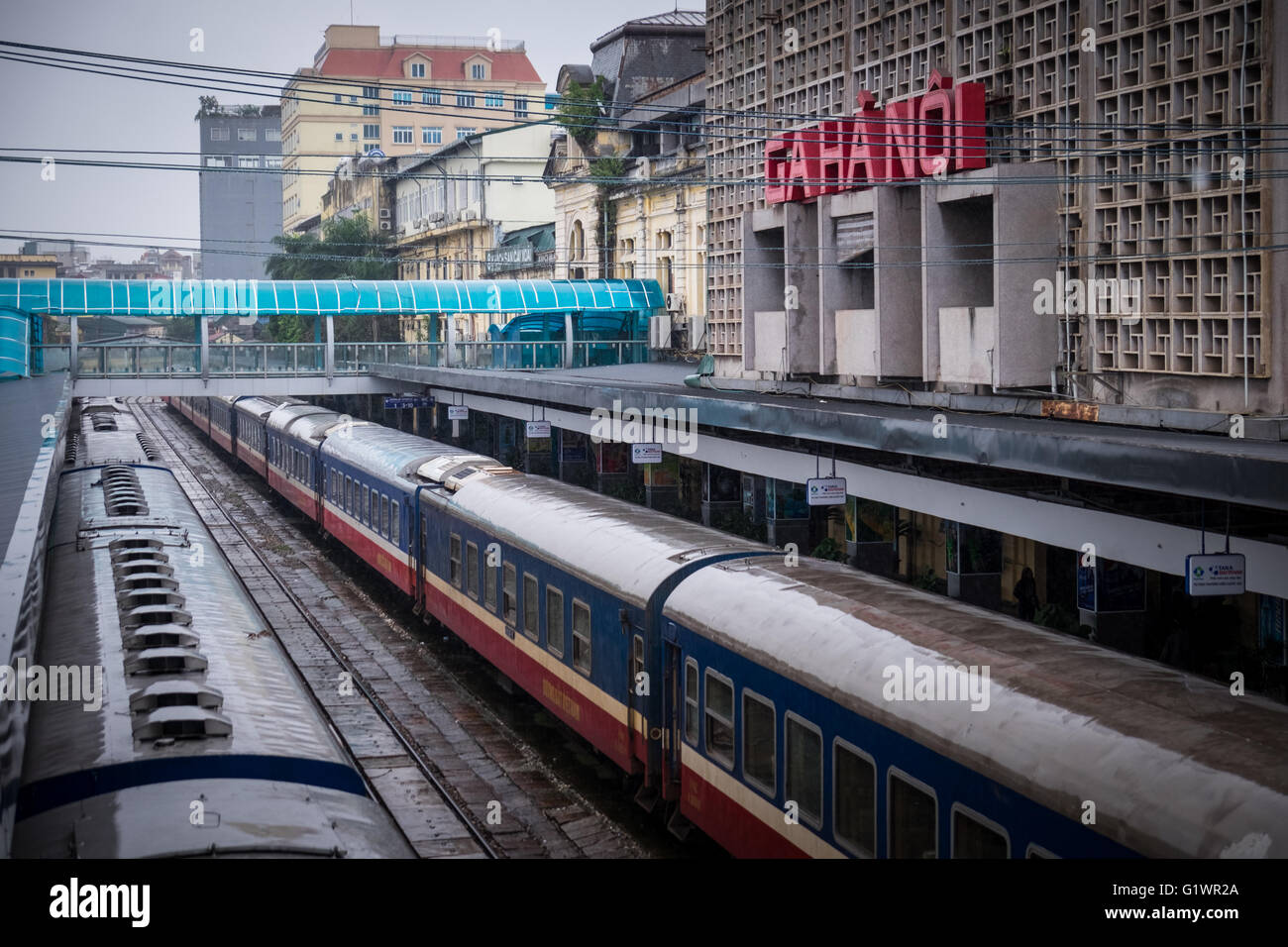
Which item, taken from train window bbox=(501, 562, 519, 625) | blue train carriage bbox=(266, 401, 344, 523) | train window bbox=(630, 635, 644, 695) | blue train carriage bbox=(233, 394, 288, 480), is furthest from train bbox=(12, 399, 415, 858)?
blue train carriage bbox=(233, 394, 288, 480)

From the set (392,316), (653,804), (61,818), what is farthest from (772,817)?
(392,316)

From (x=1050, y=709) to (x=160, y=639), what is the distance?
6007 mm

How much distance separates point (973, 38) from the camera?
66.1 ft

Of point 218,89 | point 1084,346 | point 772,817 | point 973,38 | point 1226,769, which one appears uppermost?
point 973,38

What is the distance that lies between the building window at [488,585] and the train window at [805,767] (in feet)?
24.5

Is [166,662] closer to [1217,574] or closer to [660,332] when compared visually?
[1217,574]

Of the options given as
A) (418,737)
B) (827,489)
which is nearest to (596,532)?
(827,489)

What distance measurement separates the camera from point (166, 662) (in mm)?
9047

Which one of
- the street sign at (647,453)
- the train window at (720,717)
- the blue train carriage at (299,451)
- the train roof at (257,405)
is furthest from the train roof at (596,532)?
the train roof at (257,405)

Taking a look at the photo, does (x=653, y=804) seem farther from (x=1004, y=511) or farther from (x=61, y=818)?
(x=61, y=818)

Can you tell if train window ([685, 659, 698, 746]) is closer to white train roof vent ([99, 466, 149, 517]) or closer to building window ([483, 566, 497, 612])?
building window ([483, 566, 497, 612])

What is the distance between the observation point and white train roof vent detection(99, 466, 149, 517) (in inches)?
603

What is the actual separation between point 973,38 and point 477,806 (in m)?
13.3

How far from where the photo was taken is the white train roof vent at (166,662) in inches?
352
